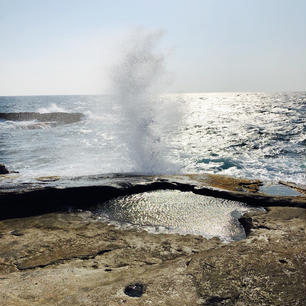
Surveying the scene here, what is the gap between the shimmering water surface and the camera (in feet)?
17.8

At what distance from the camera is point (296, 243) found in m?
4.42

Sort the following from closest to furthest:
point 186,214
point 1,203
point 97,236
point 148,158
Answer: point 97,236 < point 186,214 < point 1,203 < point 148,158

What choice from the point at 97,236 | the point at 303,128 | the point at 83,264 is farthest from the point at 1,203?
the point at 303,128

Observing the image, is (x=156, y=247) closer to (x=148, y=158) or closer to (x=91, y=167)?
(x=148, y=158)

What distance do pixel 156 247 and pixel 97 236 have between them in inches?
48.3

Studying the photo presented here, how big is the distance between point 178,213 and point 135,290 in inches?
121

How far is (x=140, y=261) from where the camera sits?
13.8 ft

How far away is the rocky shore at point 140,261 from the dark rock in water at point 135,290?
0.04ft

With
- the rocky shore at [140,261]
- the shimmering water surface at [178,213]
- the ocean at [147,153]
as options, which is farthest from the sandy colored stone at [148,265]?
the ocean at [147,153]

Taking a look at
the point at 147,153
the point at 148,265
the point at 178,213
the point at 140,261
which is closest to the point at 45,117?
the point at 147,153

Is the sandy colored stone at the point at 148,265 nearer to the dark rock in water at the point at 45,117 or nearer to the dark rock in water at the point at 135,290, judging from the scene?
the dark rock in water at the point at 135,290

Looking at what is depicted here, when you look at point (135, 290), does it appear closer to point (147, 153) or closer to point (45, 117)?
point (147, 153)

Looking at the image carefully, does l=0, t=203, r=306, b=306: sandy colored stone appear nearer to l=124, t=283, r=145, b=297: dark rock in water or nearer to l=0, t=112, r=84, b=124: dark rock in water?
l=124, t=283, r=145, b=297: dark rock in water

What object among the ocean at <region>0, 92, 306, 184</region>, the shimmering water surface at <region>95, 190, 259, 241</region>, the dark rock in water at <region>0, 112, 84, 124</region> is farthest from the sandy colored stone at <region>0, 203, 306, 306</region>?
the dark rock in water at <region>0, 112, 84, 124</region>
